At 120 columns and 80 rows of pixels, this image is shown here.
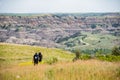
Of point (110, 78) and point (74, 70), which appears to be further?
point (74, 70)

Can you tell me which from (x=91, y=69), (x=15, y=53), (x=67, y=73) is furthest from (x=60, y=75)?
(x=15, y=53)

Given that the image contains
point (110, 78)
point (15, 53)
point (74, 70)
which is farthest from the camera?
point (15, 53)

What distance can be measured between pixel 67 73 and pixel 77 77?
624 mm

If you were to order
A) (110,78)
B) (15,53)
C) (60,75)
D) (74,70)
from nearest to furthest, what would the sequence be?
1. (110,78)
2. (60,75)
3. (74,70)
4. (15,53)

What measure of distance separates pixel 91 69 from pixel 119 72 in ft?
3.20

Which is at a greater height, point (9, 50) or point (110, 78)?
point (110, 78)

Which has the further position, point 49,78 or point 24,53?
point 24,53

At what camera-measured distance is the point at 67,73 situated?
6.83 metres

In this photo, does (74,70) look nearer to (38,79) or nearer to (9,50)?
(38,79)

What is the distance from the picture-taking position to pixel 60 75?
6613 mm

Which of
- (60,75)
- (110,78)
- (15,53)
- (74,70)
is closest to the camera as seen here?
(110,78)

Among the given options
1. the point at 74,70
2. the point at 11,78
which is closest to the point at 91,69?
the point at 74,70

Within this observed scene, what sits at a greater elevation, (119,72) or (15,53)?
(119,72)

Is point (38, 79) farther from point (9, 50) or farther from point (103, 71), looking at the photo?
point (9, 50)
